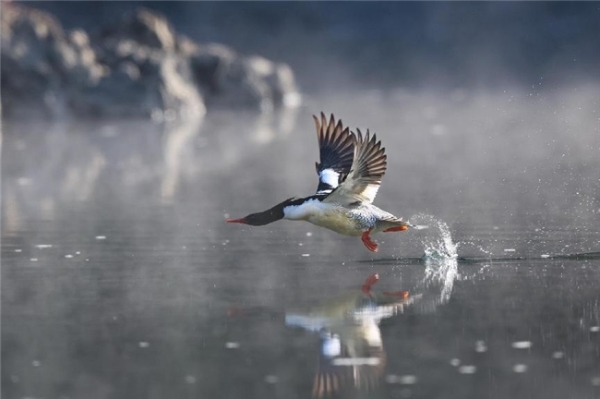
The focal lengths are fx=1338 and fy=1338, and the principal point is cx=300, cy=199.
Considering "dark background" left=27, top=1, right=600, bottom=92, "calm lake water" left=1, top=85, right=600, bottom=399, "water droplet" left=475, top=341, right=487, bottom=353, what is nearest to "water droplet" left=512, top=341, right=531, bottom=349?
"calm lake water" left=1, top=85, right=600, bottom=399

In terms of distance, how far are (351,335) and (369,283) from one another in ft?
4.91

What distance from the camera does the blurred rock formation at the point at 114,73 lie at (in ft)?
76.9

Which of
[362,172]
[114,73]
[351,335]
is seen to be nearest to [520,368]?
[351,335]

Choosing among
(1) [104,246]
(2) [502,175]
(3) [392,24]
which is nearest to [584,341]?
(1) [104,246]

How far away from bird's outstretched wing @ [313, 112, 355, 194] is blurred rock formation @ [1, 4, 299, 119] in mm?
14201

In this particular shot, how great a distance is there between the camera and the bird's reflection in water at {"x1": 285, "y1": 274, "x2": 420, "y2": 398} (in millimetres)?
6020

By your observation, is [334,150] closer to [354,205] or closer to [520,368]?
[354,205]

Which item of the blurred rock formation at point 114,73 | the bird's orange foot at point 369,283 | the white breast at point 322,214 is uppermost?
the blurred rock formation at point 114,73

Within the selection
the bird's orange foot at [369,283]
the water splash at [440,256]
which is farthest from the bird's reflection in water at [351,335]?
the water splash at [440,256]

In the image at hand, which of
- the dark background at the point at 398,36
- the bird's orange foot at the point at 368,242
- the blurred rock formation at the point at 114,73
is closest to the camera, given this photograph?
the bird's orange foot at the point at 368,242

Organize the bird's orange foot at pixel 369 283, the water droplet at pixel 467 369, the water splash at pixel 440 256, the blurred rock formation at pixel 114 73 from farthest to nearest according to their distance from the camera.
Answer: the blurred rock formation at pixel 114 73 < the water splash at pixel 440 256 < the bird's orange foot at pixel 369 283 < the water droplet at pixel 467 369

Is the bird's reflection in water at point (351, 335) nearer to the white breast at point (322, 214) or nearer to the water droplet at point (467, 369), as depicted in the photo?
the water droplet at point (467, 369)

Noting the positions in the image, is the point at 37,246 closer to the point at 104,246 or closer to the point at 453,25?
the point at 104,246

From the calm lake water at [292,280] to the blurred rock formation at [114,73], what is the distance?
21.2ft
